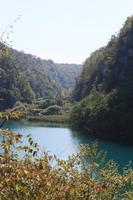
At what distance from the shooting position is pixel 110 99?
126 metres

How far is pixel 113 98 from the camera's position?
12544cm

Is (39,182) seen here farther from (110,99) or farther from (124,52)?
(124,52)

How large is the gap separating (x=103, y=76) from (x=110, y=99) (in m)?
20.9

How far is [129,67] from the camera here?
427ft

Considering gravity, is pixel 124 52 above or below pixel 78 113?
above

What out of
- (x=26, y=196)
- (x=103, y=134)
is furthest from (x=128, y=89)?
(x=26, y=196)

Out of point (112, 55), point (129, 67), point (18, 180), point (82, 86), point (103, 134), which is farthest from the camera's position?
point (82, 86)

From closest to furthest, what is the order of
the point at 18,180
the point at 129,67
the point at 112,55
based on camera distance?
the point at 18,180 < the point at 129,67 < the point at 112,55

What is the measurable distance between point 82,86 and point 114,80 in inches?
1473

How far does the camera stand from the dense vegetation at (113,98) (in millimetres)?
120750

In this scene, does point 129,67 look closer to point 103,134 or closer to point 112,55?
point 112,55

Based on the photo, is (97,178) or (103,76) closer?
(97,178)

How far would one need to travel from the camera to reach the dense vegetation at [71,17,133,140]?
120750 mm

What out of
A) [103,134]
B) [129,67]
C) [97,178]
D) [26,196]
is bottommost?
[103,134]
